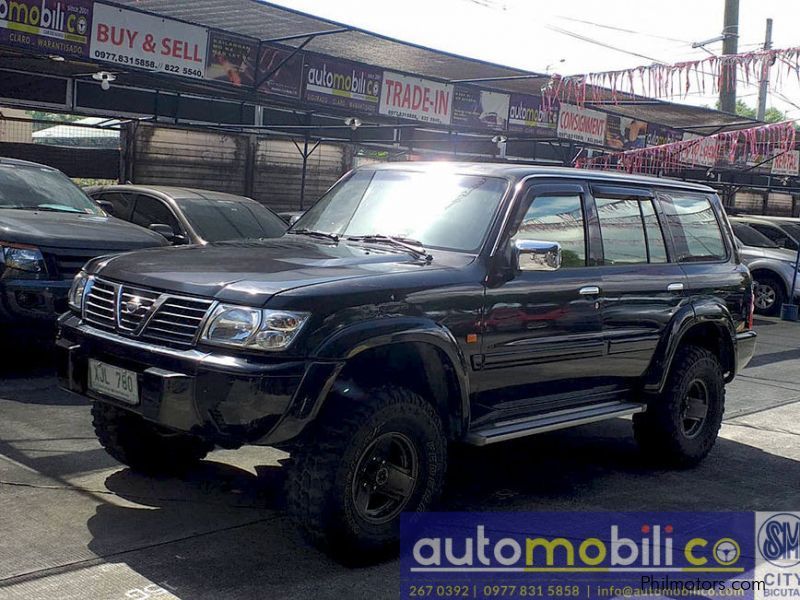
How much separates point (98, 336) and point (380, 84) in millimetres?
10358

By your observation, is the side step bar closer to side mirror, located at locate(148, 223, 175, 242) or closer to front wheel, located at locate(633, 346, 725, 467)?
front wheel, located at locate(633, 346, 725, 467)

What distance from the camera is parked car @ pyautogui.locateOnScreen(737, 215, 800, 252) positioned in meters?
17.4

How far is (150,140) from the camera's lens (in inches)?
573

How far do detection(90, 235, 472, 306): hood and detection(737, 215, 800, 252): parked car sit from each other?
14.0m

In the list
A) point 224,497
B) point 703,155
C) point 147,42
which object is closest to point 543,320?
point 224,497

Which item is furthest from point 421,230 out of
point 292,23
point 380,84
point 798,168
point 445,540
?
point 798,168

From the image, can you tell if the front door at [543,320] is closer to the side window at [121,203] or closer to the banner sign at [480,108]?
the side window at [121,203]

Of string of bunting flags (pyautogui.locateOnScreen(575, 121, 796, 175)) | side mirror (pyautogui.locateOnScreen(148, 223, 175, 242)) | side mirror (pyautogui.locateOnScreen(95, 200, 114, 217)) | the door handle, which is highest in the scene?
string of bunting flags (pyautogui.locateOnScreen(575, 121, 796, 175))

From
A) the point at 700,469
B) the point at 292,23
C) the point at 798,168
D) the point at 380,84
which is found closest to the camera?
the point at 700,469

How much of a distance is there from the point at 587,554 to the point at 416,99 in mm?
11083

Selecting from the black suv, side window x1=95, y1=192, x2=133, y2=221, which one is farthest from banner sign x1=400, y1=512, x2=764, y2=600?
side window x1=95, y1=192, x2=133, y2=221

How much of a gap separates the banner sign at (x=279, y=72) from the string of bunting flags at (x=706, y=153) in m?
5.19

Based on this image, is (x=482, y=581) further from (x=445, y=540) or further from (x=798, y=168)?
(x=798, y=168)

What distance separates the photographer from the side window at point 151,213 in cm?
964
